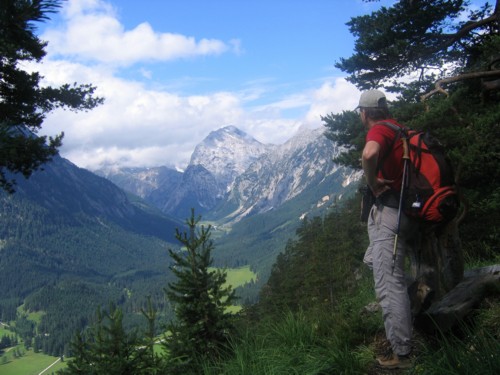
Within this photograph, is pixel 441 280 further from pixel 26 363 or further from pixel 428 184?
pixel 26 363

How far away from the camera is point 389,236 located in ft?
13.7

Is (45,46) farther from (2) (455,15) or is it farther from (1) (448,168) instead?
(2) (455,15)

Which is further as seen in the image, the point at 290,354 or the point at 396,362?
the point at 290,354

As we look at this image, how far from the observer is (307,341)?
4762mm

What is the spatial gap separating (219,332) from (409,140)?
23.8ft

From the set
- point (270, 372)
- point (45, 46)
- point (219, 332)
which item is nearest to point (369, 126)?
point (270, 372)

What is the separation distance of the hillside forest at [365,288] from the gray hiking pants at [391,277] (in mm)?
227

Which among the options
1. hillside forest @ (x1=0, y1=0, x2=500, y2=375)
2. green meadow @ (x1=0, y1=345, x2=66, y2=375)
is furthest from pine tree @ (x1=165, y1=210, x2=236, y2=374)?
green meadow @ (x1=0, y1=345, x2=66, y2=375)

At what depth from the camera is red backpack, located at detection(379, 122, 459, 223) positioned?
3994mm

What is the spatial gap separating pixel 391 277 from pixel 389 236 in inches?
16.1

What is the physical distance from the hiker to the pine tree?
19.3 feet

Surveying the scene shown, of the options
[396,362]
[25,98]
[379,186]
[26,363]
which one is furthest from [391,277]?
[26,363]

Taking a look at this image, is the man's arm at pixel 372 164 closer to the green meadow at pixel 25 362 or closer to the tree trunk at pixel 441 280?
the tree trunk at pixel 441 280

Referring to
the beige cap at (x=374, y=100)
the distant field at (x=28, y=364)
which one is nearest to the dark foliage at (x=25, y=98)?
the beige cap at (x=374, y=100)
